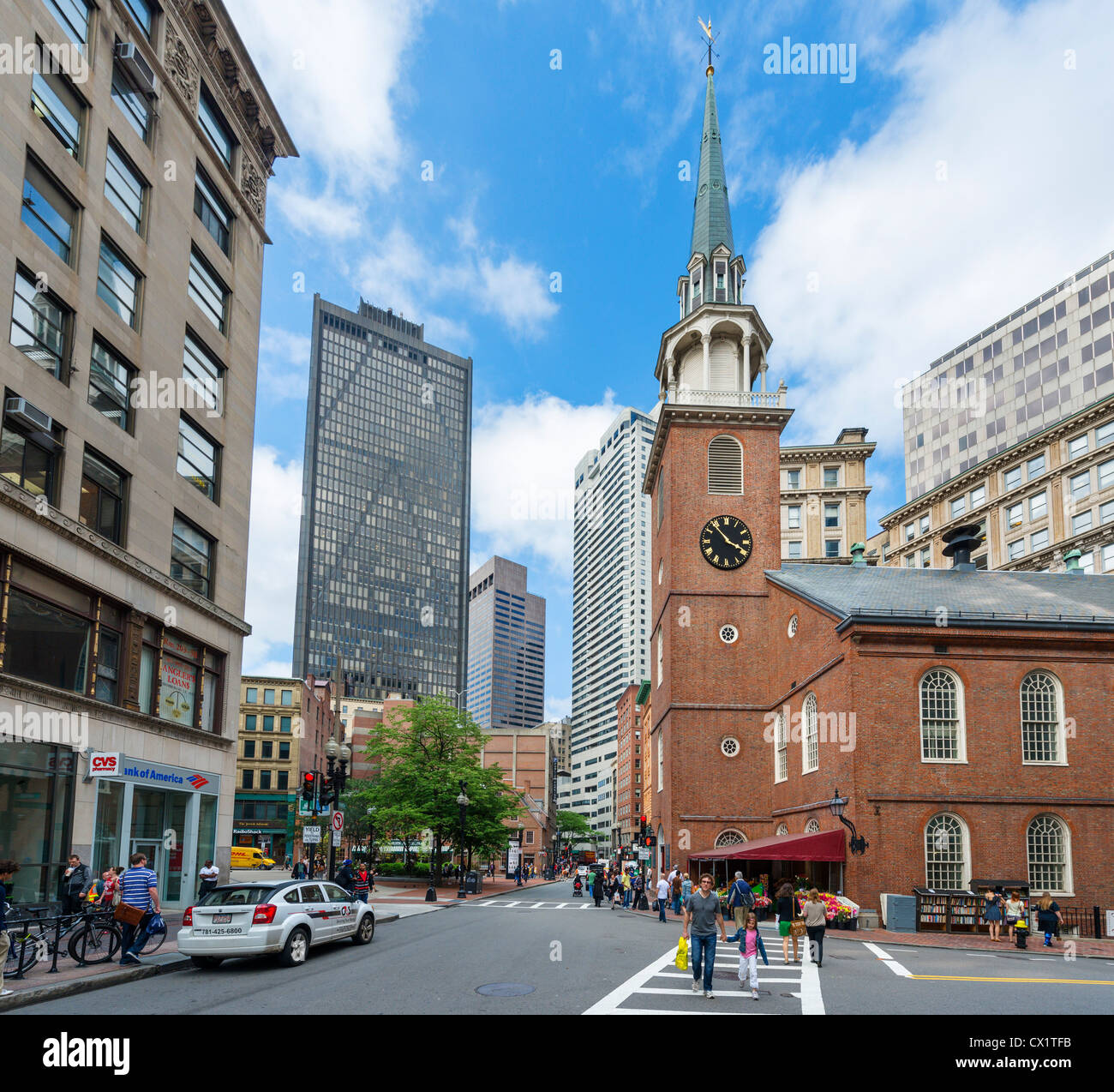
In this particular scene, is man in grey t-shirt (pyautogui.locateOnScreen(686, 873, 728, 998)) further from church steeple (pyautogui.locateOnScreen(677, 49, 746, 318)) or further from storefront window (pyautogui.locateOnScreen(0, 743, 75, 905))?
church steeple (pyautogui.locateOnScreen(677, 49, 746, 318))

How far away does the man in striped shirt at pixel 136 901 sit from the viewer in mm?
16219

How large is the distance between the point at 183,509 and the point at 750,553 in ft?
78.7

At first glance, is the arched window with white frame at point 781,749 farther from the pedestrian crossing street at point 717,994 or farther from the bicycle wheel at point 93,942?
the bicycle wheel at point 93,942

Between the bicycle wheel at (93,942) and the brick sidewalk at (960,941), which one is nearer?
the bicycle wheel at (93,942)

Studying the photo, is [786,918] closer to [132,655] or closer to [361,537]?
[132,655]

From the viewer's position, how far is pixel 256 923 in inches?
633

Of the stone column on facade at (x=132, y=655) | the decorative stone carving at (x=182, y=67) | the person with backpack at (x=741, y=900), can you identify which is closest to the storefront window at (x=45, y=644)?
the stone column on facade at (x=132, y=655)

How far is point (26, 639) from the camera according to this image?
2100cm

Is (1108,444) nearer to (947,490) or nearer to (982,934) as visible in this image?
(947,490)

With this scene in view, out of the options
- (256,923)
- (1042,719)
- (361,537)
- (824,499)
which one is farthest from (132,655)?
(361,537)

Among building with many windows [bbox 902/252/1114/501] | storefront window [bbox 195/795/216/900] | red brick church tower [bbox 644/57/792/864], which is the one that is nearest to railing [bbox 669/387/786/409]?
red brick church tower [bbox 644/57/792/864]

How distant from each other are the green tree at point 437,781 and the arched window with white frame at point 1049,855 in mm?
26780
